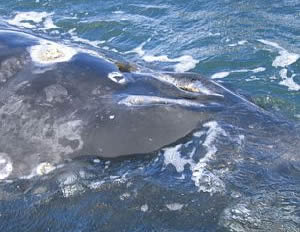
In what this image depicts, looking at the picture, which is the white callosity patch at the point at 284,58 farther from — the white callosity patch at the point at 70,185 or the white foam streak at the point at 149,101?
the white callosity patch at the point at 70,185

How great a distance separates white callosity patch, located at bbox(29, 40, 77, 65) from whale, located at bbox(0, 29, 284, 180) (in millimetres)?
14

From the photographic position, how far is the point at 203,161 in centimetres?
711

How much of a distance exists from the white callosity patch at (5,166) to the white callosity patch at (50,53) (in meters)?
1.59

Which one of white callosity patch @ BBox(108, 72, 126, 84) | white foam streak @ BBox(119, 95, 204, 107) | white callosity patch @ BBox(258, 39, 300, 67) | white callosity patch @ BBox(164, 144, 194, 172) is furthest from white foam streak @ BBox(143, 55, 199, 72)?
white callosity patch @ BBox(164, 144, 194, 172)

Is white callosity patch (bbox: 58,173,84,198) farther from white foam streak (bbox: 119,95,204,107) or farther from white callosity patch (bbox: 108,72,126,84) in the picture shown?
white callosity patch (bbox: 108,72,126,84)

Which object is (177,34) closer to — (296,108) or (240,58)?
(240,58)

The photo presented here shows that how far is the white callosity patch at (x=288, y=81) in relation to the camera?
35.8ft

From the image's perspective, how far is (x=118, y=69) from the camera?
859 cm

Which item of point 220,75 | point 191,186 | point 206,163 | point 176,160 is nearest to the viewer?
point 191,186

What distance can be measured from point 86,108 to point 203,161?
1688mm

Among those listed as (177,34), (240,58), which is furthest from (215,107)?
(177,34)

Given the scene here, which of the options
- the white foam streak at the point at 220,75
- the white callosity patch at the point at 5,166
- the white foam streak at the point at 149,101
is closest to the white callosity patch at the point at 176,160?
the white foam streak at the point at 149,101

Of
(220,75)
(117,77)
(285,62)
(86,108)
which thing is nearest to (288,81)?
(285,62)

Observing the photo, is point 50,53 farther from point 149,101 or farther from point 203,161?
point 203,161
